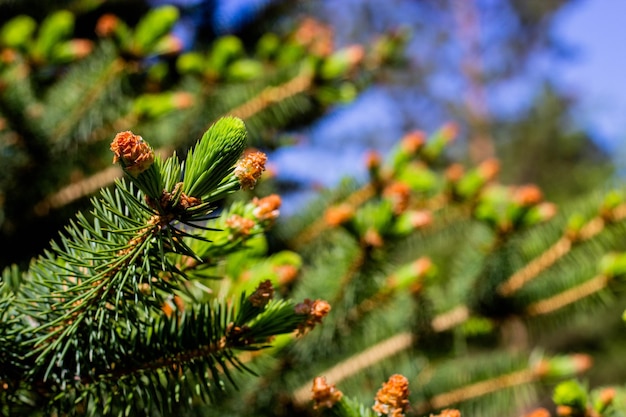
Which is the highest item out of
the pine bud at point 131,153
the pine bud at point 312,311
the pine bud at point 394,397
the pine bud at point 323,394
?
the pine bud at point 131,153

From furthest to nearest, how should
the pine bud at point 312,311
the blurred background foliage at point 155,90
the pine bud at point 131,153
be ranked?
1. the blurred background foliage at point 155,90
2. the pine bud at point 312,311
3. the pine bud at point 131,153

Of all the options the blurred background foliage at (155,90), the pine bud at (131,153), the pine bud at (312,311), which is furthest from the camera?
the blurred background foliage at (155,90)

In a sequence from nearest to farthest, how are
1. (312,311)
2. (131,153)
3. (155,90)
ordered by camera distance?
(131,153), (312,311), (155,90)

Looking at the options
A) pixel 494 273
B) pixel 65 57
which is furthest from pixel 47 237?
pixel 494 273

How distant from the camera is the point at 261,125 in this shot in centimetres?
135

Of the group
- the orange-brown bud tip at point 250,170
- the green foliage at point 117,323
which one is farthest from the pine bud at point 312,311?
the orange-brown bud tip at point 250,170

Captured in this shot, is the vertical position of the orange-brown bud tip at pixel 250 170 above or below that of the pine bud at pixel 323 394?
above

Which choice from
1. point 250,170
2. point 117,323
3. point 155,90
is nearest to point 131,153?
point 250,170

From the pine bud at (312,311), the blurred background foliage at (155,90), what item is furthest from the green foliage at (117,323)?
the blurred background foliage at (155,90)

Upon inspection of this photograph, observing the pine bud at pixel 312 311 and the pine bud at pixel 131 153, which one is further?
the pine bud at pixel 312 311

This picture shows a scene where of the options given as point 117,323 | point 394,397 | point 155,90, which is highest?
point 155,90

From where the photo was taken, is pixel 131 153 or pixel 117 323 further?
pixel 117 323

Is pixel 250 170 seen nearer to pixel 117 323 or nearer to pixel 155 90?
pixel 117 323

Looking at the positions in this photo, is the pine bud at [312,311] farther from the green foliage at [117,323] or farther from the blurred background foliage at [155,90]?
the blurred background foliage at [155,90]
